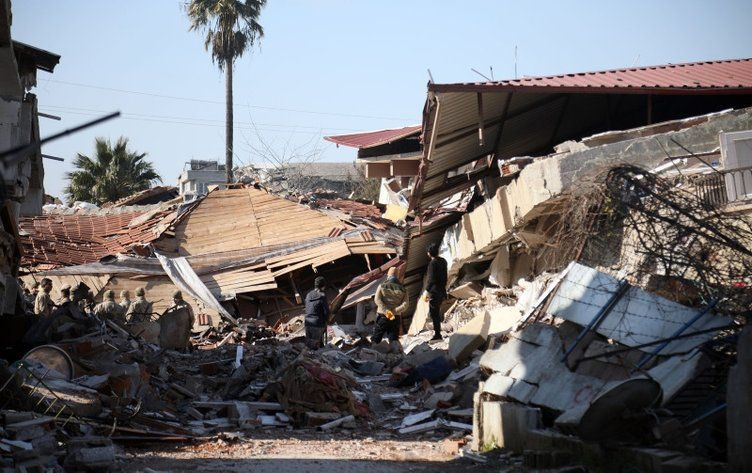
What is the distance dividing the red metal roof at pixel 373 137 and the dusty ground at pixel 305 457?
2130 cm

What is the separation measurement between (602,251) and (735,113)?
514 centimetres

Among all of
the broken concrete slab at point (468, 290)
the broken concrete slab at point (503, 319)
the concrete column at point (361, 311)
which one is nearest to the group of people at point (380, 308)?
the broken concrete slab at point (468, 290)

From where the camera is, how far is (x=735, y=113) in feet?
47.8

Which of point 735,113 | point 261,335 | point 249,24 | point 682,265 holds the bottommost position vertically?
point 261,335

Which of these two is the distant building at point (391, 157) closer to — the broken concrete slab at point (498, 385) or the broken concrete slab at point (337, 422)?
the broken concrete slab at point (337, 422)

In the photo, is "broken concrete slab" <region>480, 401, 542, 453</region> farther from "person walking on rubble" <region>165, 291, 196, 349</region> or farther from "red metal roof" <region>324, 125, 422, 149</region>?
"red metal roof" <region>324, 125, 422, 149</region>

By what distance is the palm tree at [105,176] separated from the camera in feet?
140

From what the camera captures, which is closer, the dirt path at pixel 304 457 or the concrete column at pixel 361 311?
the dirt path at pixel 304 457

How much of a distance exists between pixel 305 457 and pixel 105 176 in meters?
35.8

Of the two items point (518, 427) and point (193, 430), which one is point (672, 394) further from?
point (193, 430)

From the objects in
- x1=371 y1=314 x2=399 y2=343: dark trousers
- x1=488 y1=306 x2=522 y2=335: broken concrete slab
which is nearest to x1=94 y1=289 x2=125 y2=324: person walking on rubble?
x1=371 y1=314 x2=399 y2=343: dark trousers

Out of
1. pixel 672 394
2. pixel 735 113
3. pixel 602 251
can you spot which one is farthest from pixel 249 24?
pixel 672 394

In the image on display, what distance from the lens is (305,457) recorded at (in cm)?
936

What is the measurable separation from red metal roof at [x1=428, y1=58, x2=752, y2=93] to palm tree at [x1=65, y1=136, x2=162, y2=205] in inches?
1153
